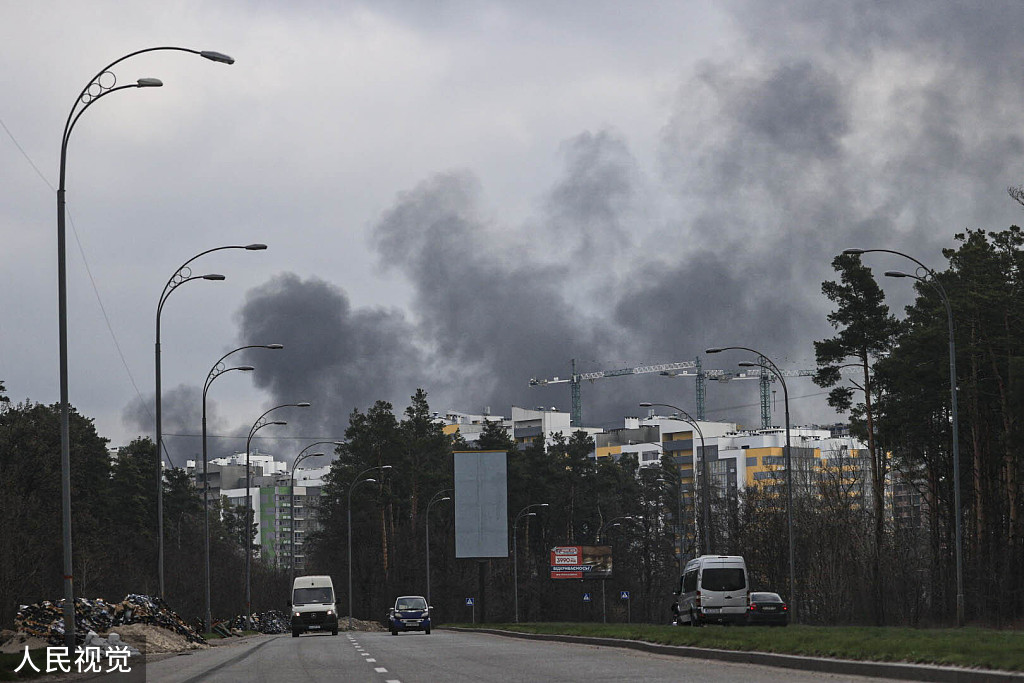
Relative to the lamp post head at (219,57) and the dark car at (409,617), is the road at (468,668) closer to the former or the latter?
the lamp post head at (219,57)

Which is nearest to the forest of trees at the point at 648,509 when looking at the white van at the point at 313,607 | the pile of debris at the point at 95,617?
the pile of debris at the point at 95,617

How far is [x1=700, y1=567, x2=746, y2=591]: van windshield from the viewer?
4312 cm

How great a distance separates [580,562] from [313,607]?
152 ft

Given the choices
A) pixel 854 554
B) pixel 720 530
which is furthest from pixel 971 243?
pixel 720 530

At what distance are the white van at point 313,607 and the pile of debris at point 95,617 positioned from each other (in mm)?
11717

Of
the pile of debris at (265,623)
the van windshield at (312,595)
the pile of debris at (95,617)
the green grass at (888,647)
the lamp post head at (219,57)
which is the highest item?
the lamp post head at (219,57)

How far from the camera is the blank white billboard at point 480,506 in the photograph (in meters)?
77.8

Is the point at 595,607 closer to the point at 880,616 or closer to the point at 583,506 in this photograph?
the point at 583,506

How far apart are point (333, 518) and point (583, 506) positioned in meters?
21.4

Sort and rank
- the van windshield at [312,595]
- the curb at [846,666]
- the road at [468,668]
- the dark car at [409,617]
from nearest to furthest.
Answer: the curb at [846,666] < the road at [468,668] < the dark car at [409,617] < the van windshield at [312,595]

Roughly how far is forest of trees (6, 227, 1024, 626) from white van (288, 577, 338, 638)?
959 centimetres

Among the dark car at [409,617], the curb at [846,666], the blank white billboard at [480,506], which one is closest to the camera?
the curb at [846,666]

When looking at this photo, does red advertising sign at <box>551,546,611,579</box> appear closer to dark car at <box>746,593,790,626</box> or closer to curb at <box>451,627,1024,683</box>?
dark car at <box>746,593,790,626</box>

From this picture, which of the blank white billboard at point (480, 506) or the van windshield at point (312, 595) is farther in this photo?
the blank white billboard at point (480, 506)
